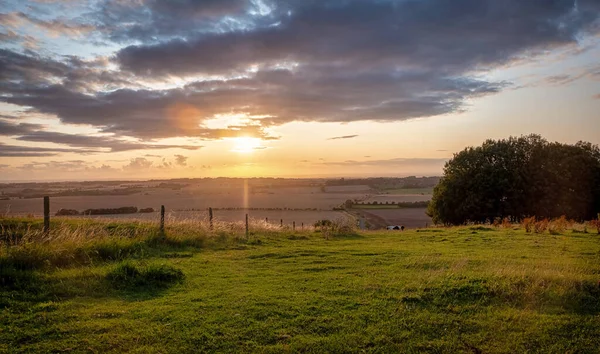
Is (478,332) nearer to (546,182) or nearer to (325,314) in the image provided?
(325,314)

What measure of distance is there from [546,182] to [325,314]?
138ft

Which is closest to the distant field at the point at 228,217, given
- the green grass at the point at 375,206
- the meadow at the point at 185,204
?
the meadow at the point at 185,204

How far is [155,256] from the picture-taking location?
13.8 m

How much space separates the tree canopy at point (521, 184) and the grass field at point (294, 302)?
1125 inches

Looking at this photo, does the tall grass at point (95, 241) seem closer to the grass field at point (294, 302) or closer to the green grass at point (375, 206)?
the grass field at point (294, 302)

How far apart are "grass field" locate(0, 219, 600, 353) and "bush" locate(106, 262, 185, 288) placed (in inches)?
1.1

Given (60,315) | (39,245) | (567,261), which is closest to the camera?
(60,315)

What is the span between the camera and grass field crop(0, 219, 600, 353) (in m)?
6.37

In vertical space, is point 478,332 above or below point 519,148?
below

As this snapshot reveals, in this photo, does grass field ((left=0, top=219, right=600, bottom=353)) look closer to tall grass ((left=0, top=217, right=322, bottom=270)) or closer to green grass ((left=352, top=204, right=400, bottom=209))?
tall grass ((left=0, top=217, right=322, bottom=270))

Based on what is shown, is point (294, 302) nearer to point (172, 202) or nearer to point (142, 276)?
point (142, 276)

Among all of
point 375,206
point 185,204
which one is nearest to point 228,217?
point 185,204

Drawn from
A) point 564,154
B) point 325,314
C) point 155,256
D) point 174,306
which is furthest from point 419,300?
point 564,154

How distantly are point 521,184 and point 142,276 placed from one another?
135 feet
